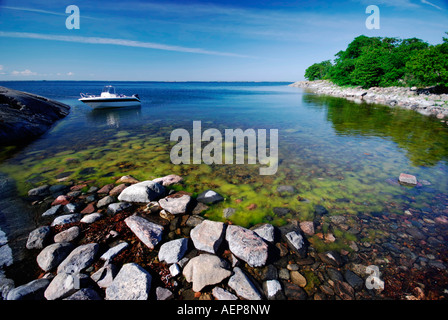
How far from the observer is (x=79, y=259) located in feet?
11.5

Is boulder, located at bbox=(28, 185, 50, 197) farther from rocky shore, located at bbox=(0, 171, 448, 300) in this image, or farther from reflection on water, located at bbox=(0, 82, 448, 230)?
rocky shore, located at bbox=(0, 171, 448, 300)

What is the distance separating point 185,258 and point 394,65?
65934 mm

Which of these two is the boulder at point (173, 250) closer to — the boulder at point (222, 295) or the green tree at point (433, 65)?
the boulder at point (222, 295)

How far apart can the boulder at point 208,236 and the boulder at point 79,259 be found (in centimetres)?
195

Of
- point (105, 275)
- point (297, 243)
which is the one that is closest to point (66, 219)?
point (105, 275)

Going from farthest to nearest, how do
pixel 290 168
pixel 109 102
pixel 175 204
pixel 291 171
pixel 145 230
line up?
1. pixel 109 102
2. pixel 290 168
3. pixel 291 171
4. pixel 175 204
5. pixel 145 230

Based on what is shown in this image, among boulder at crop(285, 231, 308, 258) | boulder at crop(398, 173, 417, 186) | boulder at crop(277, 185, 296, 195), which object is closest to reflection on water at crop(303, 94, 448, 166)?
boulder at crop(398, 173, 417, 186)

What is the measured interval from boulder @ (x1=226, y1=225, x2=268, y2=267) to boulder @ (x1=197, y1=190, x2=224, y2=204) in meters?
1.59

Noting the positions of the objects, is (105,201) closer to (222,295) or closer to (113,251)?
(113,251)

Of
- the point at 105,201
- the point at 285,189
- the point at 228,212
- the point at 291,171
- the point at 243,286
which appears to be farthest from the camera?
the point at 291,171

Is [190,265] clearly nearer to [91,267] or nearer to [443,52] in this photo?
[91,267]

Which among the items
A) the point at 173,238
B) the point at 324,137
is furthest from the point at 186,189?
the point at 324,137

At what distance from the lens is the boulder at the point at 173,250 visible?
3684 mm

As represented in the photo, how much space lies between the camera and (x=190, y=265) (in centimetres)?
351
